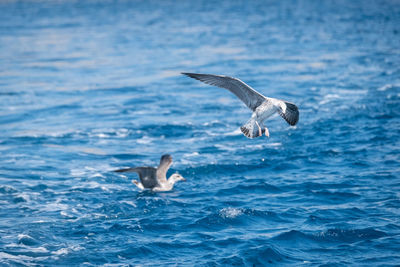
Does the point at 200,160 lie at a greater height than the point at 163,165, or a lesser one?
greater

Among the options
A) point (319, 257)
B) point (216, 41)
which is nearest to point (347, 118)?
point (319, 257)

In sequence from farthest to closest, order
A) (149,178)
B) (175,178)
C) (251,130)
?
(175,178), (149,178), (251,130)

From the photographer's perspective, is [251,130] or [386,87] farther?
[386,87]

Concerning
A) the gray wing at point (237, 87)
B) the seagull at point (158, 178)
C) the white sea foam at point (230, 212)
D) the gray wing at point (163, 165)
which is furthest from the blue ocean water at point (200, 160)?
the gray wing at point (237, 87)

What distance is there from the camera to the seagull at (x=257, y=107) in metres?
10.9

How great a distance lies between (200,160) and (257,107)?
4.69 meters

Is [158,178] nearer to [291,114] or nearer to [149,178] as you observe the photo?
[149,178]

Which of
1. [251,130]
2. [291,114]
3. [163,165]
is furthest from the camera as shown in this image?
[163,165]

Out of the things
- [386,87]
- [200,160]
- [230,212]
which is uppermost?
[386,87]

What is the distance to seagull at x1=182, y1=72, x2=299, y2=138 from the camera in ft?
35.8

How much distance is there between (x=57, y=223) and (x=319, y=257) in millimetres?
5439

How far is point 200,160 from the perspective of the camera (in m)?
→ 15.8

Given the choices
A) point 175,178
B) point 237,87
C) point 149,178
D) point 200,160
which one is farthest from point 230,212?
point 200,160

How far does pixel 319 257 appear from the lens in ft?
32.9
